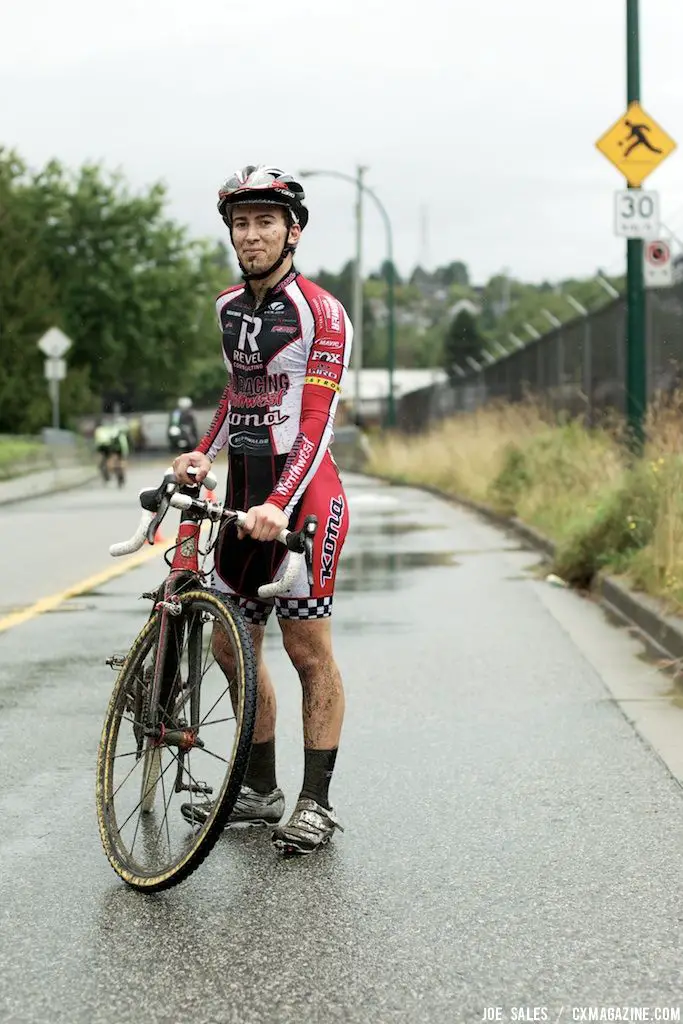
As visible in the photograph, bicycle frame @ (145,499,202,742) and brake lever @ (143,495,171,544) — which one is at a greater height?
brake lever @ (143,495,171,544)

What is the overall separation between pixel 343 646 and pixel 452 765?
3.44m

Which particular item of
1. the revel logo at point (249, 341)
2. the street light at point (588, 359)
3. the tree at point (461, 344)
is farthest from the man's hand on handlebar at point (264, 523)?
the tree at point (461, 344)

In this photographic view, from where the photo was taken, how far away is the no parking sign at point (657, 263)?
53.9 ft

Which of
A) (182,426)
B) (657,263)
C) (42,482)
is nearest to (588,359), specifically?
(657,263)

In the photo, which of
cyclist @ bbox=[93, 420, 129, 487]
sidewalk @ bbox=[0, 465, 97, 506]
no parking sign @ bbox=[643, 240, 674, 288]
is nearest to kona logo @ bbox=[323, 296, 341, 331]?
→ no parking sign @ bbox=[643, 240, 674, 288]

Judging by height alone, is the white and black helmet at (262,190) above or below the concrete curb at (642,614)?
above

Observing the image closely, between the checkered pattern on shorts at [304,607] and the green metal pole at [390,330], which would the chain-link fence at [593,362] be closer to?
the checkered pattern on shorts at [304,607]

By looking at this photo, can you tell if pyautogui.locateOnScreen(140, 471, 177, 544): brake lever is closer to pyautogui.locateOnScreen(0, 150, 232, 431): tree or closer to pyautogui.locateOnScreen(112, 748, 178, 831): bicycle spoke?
pyautogui.locateOnScreen(112, 748, 178, 831): bicycle spoke

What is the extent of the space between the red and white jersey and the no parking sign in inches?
451

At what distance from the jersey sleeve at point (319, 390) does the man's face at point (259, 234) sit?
0.58 feet

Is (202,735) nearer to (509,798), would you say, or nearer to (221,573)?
(221,573)

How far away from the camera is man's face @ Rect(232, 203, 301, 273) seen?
5312 millimetres

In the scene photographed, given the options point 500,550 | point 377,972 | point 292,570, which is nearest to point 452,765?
point 292,570

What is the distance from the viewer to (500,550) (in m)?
17.5
